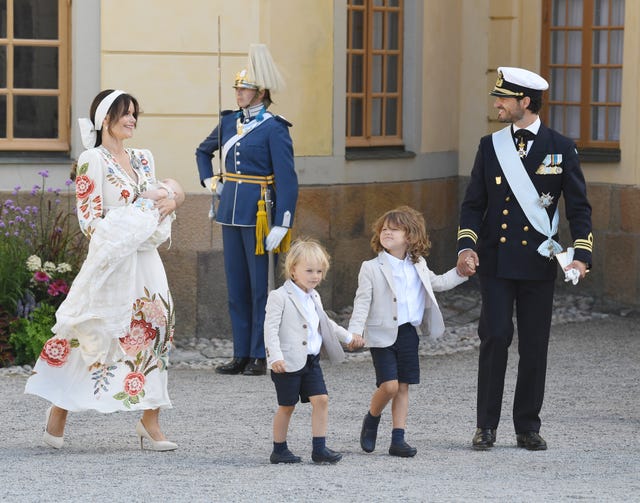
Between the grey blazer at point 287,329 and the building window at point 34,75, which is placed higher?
the building window at point 34,75

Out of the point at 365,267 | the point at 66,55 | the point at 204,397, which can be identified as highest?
the point at 66,55

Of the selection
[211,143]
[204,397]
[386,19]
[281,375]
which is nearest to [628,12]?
[386,19]

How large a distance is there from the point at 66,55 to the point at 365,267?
4.51m

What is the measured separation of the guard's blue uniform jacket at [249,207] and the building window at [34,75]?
1.56 metres

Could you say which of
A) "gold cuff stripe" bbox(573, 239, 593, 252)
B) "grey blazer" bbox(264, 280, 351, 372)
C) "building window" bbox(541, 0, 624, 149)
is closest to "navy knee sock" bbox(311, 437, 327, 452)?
"grey blazer" bbox(264, 280, 351, 372)

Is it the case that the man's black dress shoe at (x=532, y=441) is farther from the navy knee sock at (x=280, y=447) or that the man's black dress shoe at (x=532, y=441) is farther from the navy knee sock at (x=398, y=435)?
the navy knee sock at (x=280, y=447)

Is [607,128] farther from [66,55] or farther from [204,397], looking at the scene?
[204,397]

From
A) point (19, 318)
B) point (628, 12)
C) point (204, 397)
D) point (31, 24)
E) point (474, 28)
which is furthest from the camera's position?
point (474, 28)

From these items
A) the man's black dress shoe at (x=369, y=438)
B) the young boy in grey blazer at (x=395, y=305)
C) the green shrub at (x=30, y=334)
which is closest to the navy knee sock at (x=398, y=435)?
the young boy in grey blazer at (x=395, y=305)

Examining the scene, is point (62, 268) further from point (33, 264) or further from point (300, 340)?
point (300, 340)

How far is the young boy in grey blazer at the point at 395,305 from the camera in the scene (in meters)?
7.32

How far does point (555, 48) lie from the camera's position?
536 inches

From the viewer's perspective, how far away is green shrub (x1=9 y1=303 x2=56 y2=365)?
9.99m

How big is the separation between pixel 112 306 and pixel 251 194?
8.53 feet
